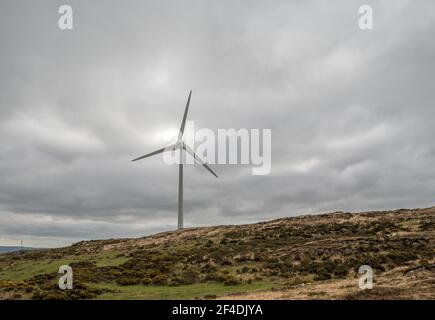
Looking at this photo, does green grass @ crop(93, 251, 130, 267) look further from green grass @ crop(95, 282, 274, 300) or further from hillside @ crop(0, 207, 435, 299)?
green grass @ crop(95, 282, 274, 300)

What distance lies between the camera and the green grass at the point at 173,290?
104ft

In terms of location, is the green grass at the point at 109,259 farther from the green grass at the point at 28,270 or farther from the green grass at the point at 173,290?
the green grass at the point at 173,290

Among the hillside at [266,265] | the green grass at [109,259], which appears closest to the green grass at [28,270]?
the hillside at [266,265]

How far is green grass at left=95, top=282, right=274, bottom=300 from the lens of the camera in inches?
1246

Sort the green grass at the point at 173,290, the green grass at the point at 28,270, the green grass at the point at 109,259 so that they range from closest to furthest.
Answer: the green grass at the point at 173,290 → the green grass at the point at 28,270 → the green grass at the point at 109,259

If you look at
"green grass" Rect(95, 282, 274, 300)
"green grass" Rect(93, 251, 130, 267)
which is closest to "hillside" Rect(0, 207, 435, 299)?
"green grass" Rect(95, 282, 274, 300)

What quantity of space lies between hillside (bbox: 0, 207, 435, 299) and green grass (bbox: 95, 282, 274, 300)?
9cm

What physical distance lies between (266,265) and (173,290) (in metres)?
13.0

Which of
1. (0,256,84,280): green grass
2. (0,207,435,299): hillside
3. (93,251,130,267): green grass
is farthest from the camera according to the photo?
(93,251,130,267): green grass

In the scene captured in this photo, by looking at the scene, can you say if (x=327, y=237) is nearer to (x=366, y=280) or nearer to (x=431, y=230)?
(x=431, y=230)

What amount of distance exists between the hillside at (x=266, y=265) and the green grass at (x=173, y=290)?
0.09 metres

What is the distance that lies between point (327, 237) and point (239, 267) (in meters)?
17.9

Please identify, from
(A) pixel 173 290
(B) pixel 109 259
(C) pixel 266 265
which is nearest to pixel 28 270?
(B) pixel 109 259
